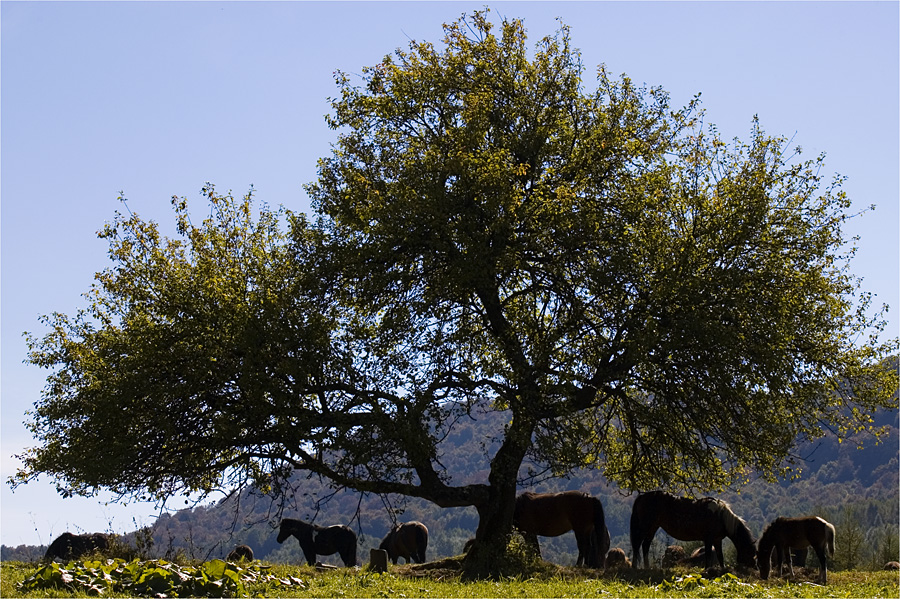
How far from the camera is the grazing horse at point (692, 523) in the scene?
26547 mm

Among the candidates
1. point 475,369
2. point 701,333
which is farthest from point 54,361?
point 701,333

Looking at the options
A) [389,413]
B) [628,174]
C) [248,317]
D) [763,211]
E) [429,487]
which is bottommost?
[429,487]

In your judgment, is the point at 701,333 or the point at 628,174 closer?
the point at 701,333

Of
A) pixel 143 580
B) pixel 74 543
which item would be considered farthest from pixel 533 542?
pixel 74 543

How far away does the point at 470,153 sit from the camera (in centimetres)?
2555

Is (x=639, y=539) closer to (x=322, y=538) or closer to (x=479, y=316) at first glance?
(x=479, y=316)

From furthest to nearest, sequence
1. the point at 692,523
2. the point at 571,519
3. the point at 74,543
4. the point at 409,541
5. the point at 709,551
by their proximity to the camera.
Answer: the point at 409,541, the point at 74,543, the point at 571,519, the point at 709,551, the point at 692,523

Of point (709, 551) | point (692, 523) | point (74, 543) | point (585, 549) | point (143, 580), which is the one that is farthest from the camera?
point (74, 543)

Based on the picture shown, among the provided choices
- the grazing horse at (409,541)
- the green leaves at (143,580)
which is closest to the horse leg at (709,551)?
the grazing horse at (409,541)

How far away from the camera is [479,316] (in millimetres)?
28906

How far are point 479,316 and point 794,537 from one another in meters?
11.5

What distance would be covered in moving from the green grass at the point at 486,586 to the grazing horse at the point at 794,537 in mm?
1951

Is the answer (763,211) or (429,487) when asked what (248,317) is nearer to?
(429,487)

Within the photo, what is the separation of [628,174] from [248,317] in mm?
12330
